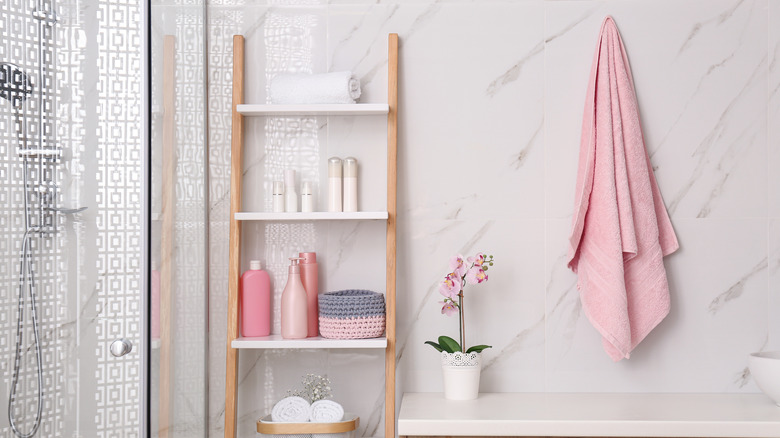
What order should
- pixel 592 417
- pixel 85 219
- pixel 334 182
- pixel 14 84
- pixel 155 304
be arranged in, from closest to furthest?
pixel 14 84, pixel 85 219, pixel 155 304, pixel 592 417, pixel 334 182

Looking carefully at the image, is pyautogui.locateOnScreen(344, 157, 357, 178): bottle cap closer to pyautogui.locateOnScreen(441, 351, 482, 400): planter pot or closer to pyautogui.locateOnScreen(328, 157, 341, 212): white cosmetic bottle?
pyautogui.locateOnScreen(328, 157, 341, 212): white cosmetic bottle

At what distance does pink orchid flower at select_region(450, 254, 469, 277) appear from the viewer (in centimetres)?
184

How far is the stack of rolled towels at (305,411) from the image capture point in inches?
71.1

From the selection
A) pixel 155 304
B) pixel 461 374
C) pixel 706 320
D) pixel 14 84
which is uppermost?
→ pixel 14 84

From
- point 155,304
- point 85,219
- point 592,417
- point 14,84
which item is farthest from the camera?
point 592,417

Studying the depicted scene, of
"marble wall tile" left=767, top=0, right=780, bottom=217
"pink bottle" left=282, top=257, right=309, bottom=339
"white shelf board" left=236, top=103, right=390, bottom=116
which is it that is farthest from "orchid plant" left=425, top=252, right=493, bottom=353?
"marble wall tile" left=767, top=0, right=780, bottom=217

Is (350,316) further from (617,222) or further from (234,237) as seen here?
(617,222)

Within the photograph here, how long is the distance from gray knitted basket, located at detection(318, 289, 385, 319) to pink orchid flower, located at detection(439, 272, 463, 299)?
18cm

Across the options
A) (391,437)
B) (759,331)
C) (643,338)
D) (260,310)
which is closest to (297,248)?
(260,310)

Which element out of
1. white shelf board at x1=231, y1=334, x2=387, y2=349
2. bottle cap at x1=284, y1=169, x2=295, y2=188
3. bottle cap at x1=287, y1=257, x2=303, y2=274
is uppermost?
bottle cap at x1=284, y1=169, x2=295, y2=188

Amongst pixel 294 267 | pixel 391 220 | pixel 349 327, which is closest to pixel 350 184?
pixel 391 220

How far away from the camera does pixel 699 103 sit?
1.99 metres

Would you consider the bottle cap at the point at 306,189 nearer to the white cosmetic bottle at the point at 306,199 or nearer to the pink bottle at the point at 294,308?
the white cosmetic bottle at the point at 306,199

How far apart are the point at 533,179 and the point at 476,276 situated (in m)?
0.36
